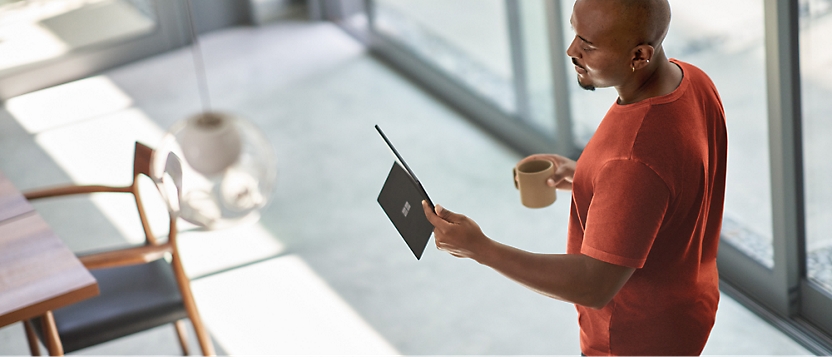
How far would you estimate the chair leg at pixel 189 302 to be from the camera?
2943 millimetres

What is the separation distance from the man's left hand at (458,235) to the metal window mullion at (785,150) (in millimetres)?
1661

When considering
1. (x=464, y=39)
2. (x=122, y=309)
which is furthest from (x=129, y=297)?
(x=464, y=39)

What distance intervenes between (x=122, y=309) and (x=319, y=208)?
1.59 meters

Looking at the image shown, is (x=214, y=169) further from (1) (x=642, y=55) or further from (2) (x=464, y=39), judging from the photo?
(2) (x=464, y=39)

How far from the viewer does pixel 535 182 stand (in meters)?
2.19

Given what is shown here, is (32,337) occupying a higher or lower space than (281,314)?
higher

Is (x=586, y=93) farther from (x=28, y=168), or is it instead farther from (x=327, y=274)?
(x=28, y=168)

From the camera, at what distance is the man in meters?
1.60

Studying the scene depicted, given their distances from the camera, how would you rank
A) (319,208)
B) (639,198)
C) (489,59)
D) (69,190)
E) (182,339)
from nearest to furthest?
1. (639,198)
2. (69,190)
3. (182,339)
4. (319,208)
5. (489,59)

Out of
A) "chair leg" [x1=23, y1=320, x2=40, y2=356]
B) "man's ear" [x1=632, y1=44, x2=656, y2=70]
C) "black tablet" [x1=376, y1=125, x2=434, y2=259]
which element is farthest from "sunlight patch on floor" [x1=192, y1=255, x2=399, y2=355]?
"man's ear" [x1=632, y1=44, x2=656, y2=70]

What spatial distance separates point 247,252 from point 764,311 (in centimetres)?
224

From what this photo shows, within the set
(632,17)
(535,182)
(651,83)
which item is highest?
(632,17)

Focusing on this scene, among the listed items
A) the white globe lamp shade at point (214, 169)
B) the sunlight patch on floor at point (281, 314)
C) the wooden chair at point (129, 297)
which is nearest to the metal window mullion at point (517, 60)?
the sunlight patch on floor at point (281, 314)

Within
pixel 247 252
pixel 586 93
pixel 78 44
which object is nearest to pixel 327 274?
pixel 247 252
